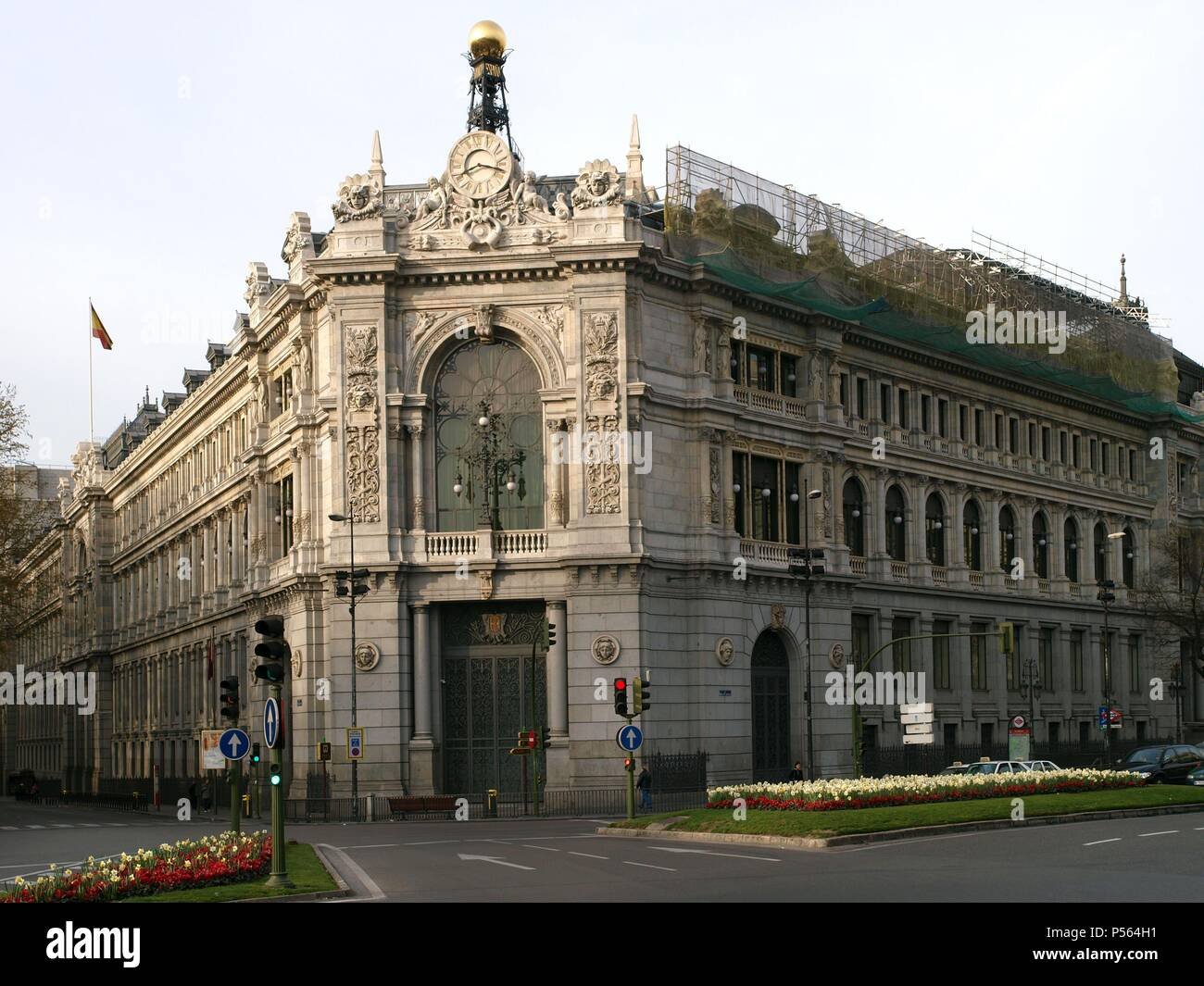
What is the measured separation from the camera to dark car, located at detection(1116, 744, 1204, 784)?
192ft

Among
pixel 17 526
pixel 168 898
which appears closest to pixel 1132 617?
pixel 17 526

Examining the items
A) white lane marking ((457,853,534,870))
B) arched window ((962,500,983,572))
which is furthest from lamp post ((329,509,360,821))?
arched window ((962,500,983,572))

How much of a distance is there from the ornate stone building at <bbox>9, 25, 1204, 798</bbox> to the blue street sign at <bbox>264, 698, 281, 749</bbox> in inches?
1154

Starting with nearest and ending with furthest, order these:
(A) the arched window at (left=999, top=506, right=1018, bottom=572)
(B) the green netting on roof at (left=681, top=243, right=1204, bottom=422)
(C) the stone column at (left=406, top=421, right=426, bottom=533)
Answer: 1. (C) the stone column at (left=406, top=421, right=426, bottom=533)
2. (B) the green netting on roof at (left=681, top=243, right=1204, bottom=422)
3. (A) the arched window at (left=999, top=506, right=1018, bottom=572)

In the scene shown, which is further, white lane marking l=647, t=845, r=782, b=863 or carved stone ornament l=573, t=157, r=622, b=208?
carved stone ornament l=573, t=157, r=622, b=208

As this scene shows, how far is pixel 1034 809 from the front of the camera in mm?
41125

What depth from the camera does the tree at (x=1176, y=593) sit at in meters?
85.4

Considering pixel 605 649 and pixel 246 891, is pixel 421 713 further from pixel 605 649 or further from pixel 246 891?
pixel 246 891

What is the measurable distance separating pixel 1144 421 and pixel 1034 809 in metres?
55.8

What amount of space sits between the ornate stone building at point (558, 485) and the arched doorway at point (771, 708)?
0.50 feet

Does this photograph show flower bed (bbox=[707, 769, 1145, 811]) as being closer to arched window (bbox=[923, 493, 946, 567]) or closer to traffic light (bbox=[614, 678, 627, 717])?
traffic light (bbox=[614, 678, 627, 717])

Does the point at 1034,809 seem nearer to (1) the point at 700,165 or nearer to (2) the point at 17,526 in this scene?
(1) the point at 700,165

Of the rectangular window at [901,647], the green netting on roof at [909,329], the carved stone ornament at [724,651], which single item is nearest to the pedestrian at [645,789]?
the carved stone ornament at [724,651]

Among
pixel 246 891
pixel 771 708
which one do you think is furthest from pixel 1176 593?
pixel 246 891
